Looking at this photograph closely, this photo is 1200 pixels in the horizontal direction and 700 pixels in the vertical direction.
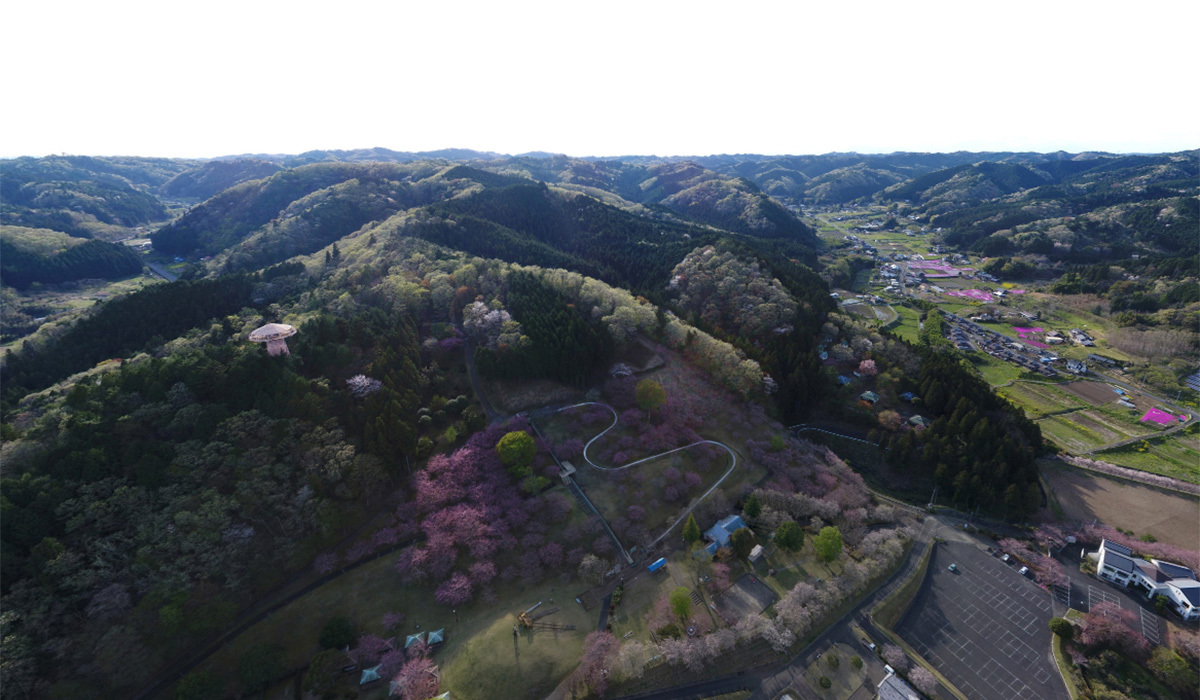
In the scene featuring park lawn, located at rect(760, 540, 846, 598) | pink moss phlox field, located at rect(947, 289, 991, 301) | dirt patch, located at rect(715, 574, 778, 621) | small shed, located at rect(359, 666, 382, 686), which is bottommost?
small shed, located at rect(359, 666, 382, 686)

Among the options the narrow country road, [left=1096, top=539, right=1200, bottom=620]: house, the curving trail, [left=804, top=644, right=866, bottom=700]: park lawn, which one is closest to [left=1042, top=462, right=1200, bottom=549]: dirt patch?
[left=1096, top=539, right=1200, bottom=620]: house

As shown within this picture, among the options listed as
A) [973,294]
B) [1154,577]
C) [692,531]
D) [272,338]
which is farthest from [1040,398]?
[272,338]

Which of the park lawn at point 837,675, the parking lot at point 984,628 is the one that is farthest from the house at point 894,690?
the parking lot at point 984,628

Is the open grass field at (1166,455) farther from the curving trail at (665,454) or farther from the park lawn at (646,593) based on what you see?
the park lawn at (646,593)

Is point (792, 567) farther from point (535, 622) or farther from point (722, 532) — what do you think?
point (535, 622)

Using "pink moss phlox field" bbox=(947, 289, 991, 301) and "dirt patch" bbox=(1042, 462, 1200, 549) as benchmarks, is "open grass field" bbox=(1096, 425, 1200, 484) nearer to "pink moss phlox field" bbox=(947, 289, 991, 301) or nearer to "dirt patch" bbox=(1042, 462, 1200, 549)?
"dirt patch" bbox=(1042, 462, 1200, 549)

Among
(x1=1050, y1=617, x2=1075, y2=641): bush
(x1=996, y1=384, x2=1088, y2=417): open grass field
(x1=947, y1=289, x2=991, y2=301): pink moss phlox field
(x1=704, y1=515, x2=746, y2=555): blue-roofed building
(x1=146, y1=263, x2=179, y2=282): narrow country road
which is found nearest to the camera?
(x1=1050, y1=617, x2=1075, y2=641): bush
